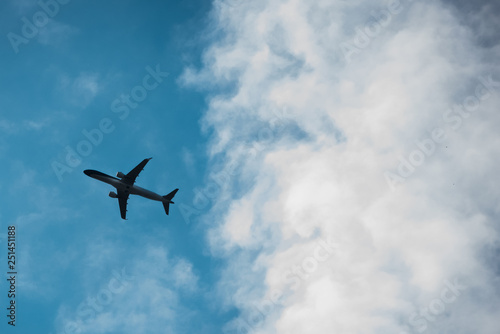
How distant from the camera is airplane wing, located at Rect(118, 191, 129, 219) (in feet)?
496

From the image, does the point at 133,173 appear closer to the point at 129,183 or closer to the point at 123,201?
the point at 129,183

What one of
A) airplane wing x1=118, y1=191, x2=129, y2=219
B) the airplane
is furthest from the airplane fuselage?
airplane wing x1=118, y1=191, x2=129, y2=219

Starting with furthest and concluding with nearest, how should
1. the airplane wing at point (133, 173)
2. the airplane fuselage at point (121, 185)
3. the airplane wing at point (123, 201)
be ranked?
1. the airplane wing at point (123, 201)
2. the airplane fuselage at point (121, 185)
3. the airplane wing at point (133, 173)

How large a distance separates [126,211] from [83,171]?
1859 centimetres

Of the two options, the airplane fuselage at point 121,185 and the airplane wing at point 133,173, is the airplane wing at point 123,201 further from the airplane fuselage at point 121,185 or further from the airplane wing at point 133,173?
the airplane wing at point 133,173

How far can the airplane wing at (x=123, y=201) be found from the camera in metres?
151

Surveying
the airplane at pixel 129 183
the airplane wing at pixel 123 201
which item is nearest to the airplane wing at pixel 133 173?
the airplane at pixel 129 183

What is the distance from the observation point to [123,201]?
504ft

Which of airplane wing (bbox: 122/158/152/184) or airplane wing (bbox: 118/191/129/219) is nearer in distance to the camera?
airplane wing (bbox: 122/158/152/184)

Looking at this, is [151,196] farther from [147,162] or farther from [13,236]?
[13,236]

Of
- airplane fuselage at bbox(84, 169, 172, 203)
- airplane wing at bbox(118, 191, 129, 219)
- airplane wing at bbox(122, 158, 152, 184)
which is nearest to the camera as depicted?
airplane wing at bbox(122, 158, 152, 184)

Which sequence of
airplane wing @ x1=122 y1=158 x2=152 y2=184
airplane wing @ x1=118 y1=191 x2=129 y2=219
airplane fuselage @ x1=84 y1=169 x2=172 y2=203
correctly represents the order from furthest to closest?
airplane wing @ x1=118 y1=191 x2=129 y2=219 → airplane fuselage @ x1=84 y1=169 x2=172 y2=203 → airplane wing @ x1=122 y1=158 x2=152 y2=184

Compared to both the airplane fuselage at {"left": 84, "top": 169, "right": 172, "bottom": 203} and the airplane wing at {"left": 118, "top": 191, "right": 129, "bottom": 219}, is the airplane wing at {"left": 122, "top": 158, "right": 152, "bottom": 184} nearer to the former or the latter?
the airplane fuselage at {"left": 84, "top": 169, "right": 172, "bottom": 203}

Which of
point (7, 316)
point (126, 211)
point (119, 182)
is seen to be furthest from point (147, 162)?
point (7, 316)
